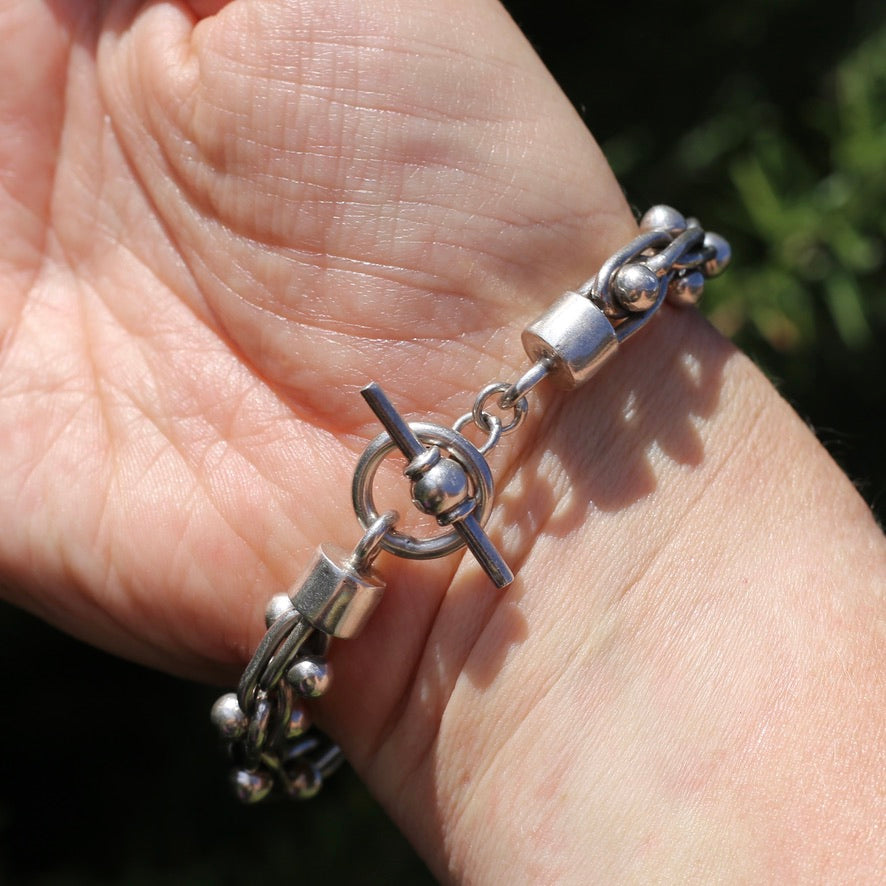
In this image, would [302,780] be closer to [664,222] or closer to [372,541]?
[372,541]

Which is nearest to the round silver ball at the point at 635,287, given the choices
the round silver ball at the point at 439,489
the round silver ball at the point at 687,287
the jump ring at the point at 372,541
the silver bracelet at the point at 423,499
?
the silver bracelet at the point at 423,499

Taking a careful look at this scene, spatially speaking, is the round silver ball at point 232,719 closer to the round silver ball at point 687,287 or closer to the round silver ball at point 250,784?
the round silver ball at point 250,784

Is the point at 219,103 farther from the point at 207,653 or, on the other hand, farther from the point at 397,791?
the point at 397,791

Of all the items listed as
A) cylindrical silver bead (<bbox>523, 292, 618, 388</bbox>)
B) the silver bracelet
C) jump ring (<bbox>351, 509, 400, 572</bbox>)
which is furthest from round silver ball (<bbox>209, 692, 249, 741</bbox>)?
cylindrical silver bead (<bbox>523, 292, 618, 388</bbox>)

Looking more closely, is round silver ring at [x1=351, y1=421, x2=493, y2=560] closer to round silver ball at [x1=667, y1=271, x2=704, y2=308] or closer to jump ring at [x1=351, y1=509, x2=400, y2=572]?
jump ring at [x1=351, y1=509, x2=400, y2=572]

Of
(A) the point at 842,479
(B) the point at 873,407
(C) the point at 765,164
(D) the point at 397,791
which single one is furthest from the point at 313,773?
(B) the point at 873,407
